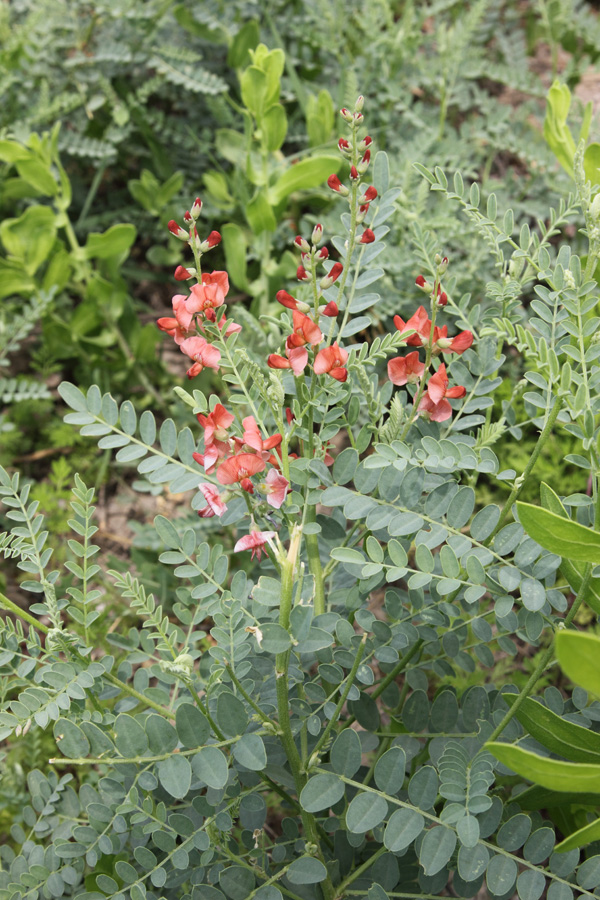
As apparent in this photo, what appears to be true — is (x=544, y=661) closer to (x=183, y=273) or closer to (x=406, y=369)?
(x=406, y=369)

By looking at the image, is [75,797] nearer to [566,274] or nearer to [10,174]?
[566,274]

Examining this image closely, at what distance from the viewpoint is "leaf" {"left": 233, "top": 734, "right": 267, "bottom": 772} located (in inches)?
28.2

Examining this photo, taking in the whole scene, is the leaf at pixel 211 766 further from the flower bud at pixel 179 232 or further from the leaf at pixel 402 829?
the flower bud at pixel 179 232


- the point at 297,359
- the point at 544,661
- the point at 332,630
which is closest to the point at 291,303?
the point at 297,359

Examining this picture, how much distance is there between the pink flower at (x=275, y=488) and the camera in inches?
32.0

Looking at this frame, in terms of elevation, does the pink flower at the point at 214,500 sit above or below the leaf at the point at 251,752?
above

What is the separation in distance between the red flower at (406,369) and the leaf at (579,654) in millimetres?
405

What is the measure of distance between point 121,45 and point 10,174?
41 cm

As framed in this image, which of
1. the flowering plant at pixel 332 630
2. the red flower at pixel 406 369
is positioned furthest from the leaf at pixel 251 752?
the red flower at pixel 406 369

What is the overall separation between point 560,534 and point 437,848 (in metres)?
0.35

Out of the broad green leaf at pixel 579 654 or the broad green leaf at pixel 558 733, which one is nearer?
the broad green leaf at pixel 579 654

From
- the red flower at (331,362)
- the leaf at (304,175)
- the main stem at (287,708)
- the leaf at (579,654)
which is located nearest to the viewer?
the leaf at (579,654)

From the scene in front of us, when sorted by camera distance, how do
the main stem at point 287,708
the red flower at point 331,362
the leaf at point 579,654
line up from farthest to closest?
the red flower at point 331,362 → the main stem at point 287,708 → the leaf at point 579,654

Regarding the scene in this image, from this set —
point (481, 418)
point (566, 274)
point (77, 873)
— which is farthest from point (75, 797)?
point (566, 274)
